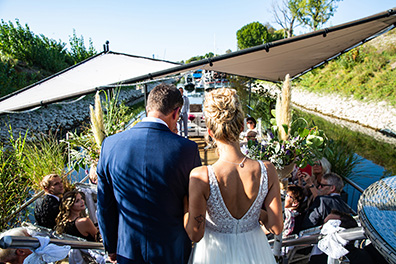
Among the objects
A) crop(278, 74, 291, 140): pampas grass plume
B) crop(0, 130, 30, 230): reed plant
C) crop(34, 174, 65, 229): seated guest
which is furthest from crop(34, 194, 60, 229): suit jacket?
crop(278, 74, 291, 140): pampas grass plume

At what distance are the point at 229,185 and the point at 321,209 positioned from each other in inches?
64.2

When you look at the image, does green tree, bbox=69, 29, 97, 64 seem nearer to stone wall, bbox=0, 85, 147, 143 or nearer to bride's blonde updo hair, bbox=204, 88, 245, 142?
stone wall, bbox=0, 85, 147, 143

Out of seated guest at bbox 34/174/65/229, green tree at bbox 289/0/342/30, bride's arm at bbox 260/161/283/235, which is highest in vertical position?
green tree at bbox 289/0/342/30

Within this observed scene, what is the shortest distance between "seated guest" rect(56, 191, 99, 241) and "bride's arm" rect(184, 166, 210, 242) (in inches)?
67.4

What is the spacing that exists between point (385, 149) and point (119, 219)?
39.4 feet

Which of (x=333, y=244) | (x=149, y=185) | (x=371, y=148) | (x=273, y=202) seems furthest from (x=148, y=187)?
(x=371, y=148)

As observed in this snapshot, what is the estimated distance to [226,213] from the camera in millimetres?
1504

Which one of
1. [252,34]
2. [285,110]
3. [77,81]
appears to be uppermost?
[252,34]

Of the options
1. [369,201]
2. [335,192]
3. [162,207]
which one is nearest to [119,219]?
[162,207]

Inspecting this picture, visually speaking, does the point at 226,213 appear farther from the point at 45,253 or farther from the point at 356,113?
the point at 356,113

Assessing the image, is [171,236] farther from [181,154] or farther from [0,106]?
[0,106]

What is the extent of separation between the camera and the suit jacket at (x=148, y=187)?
148 centimetres

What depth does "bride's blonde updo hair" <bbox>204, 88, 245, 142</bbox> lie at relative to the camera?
1438 millimetres

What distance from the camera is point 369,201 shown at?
1257 millimetres
